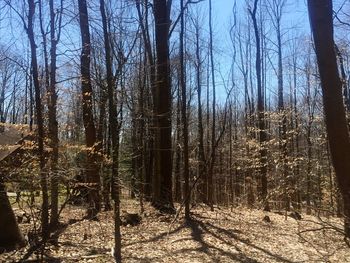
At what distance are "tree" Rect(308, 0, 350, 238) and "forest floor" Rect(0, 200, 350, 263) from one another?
1.08m

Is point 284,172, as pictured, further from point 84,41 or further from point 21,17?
point 21,17

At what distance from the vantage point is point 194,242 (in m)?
9.66

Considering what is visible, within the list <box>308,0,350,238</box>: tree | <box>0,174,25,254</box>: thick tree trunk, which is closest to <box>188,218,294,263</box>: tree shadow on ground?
<box>308,0,350,238</box>: tree

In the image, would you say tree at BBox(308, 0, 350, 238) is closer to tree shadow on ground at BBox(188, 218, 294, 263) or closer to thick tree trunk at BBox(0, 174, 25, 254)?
tree shadow on ground at BBox(188, 218, 294, 263)

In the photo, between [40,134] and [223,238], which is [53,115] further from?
[223,238]

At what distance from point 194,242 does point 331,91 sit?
4.43m

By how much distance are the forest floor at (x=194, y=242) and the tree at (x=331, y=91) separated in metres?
1.08

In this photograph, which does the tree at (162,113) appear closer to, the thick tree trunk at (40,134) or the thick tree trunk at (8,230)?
the thick tree trunk at (40,134)

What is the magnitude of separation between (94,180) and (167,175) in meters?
2.81

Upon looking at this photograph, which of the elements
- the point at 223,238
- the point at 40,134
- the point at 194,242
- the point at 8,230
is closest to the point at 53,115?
the point at 40,134

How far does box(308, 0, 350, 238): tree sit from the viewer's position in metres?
7.67

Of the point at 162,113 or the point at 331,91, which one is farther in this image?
the point at 162,113

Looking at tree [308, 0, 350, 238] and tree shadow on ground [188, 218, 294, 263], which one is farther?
tree shadow on ground [188, 218, 294, 263]

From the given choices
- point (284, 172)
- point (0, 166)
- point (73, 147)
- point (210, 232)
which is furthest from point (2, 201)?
point (284, 172)
